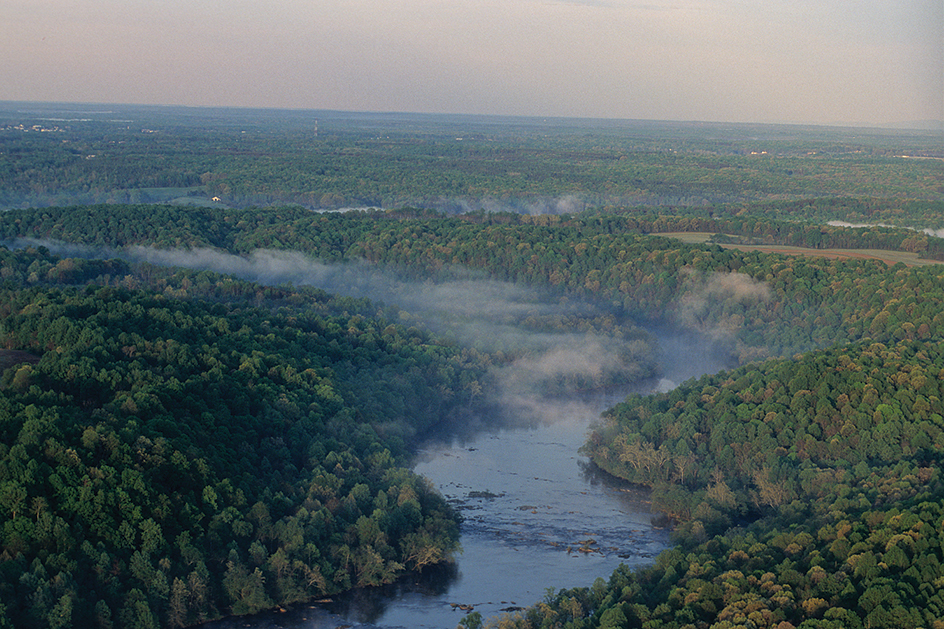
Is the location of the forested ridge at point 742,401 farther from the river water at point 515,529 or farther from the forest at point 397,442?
the river water at point 515,529

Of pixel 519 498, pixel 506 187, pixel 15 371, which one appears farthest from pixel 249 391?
pixel 506 187

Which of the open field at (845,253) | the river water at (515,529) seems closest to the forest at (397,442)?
the river water at (515,529)

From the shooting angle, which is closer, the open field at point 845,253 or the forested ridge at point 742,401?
the forested ridge at point 742,401

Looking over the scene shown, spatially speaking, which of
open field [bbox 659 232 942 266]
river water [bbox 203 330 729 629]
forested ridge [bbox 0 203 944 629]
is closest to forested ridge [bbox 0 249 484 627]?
forested ridge [bbox 0 203 944 629]

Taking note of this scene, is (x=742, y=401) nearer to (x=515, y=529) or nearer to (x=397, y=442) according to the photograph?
(x=515, y=529)

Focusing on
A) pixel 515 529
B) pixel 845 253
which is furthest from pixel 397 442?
pixel 845 253
